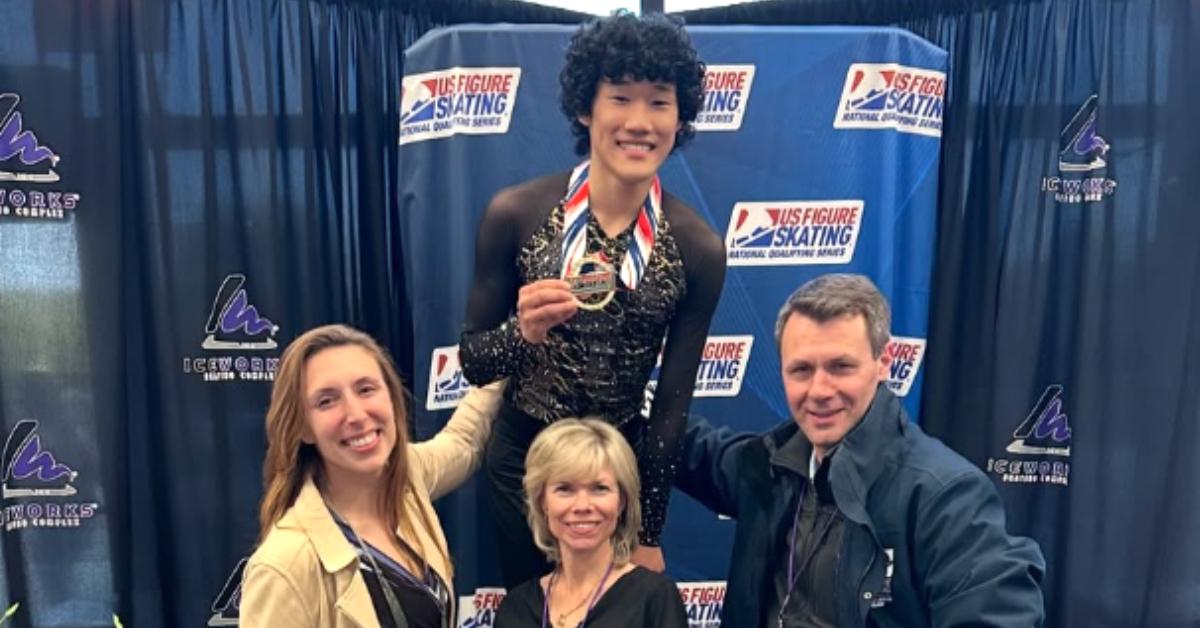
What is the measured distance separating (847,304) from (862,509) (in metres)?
0.40

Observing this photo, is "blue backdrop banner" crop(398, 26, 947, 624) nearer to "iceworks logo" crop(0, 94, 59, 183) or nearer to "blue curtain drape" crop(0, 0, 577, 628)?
"blue curtain drape" crop(0, 0, 577, 628)

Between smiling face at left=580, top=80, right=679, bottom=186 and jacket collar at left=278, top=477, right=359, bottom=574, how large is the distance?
875 millimetres

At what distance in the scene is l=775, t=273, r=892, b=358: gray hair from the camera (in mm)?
1745

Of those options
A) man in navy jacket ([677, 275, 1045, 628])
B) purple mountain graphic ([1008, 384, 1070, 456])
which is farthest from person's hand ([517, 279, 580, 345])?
purple mountain graphic ([1008, 384, 1070, 456])

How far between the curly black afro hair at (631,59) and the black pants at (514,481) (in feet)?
2.26

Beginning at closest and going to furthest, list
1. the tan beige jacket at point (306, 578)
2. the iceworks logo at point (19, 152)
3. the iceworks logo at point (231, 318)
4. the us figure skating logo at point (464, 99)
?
the tan beige jacket at point (306, 578) < the us figure skating logo at point (464, 99) < the iceworks logo at point (19, 152) < the iceworks logo at point (231, 318)

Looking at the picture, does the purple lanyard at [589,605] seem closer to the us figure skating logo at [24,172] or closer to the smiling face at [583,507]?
the smiling face at [583,507]

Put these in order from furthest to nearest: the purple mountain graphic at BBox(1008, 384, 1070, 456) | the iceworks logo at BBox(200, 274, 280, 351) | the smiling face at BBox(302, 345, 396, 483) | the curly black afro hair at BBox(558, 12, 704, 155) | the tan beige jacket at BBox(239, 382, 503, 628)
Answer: the purple mountain graphic at BBox(1008, 384, 1070, 456) < the iceworks logo at BBox(200, 274, 280, 351) < the curly black afro hair at BBox(558, 12, 704, 155) < the smiling face at BBox(302, 345, 396, 483) < the tan beige jacket at BBox(239, 382, 503, 628)

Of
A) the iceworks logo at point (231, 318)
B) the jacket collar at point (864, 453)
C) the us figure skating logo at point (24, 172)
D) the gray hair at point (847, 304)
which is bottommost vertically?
the jacket collar at point (864, 453)

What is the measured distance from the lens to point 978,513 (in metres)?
1.64

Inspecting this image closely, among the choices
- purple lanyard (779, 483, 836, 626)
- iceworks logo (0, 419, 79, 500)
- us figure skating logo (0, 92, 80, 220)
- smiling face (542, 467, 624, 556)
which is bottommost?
iceworks logo (0, 419, 79, 500)

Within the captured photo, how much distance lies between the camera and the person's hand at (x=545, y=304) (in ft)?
5.56

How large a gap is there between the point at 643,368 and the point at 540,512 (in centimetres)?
38

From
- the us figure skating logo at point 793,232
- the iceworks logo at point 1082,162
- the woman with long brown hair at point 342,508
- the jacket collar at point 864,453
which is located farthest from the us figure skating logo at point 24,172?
the iceworks logo at point 1082,162
